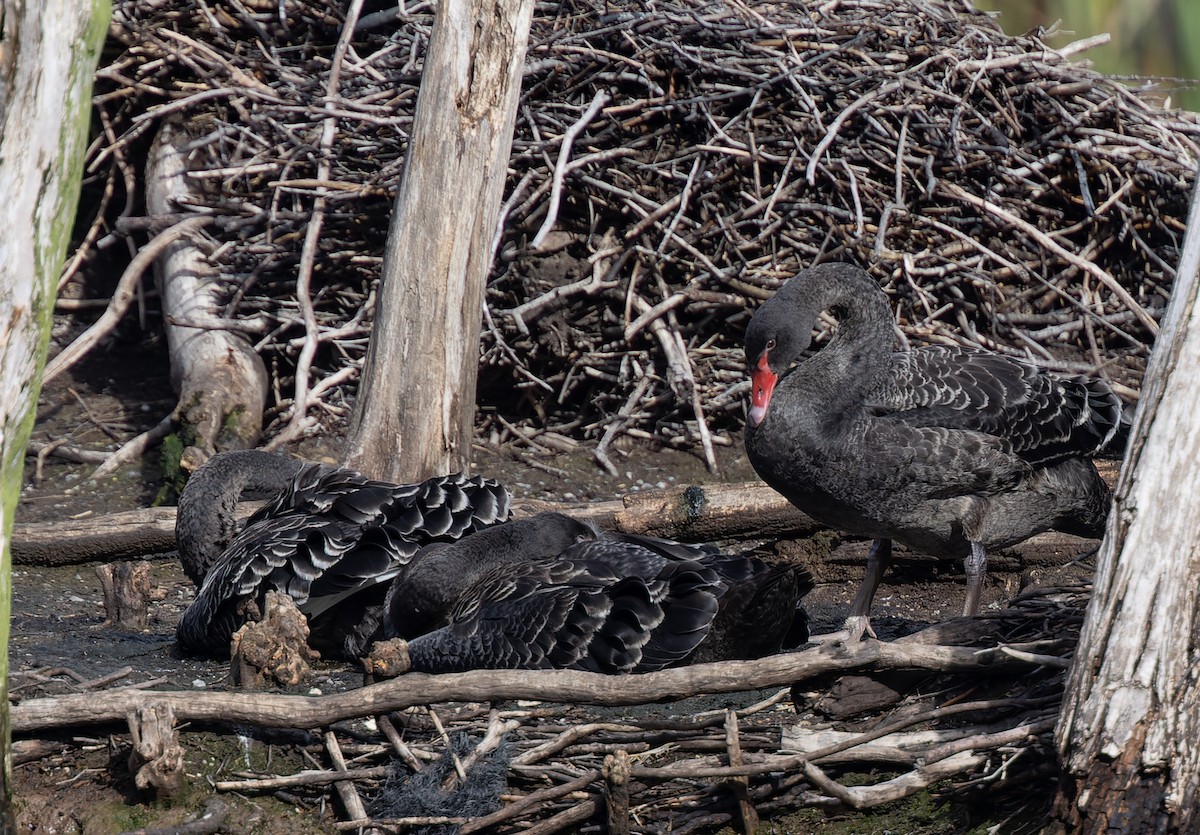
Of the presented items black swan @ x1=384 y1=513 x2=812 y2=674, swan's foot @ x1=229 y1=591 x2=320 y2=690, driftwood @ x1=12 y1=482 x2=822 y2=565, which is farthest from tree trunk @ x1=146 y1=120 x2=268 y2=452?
black swan @ x1=384 y1=513 x2=812 y2=674

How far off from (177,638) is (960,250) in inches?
224

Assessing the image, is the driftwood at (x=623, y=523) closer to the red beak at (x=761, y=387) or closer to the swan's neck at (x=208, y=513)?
the swan's neck at (x=208, y=513)

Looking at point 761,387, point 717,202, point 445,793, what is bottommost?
point 445,793

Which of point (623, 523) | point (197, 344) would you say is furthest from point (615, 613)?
point (197, 344)

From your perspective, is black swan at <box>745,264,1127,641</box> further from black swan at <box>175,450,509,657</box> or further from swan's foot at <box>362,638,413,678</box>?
swan's foot at <box>362,638,413,678</box>

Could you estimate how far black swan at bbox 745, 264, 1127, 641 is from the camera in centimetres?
572

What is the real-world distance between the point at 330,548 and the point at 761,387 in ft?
6.52

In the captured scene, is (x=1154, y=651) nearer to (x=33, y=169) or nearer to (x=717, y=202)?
(x=33, y=169)

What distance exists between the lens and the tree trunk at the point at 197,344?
8.35 meters

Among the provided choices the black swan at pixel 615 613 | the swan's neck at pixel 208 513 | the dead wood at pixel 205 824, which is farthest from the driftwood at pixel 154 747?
the swan's neck at pixel 208 513

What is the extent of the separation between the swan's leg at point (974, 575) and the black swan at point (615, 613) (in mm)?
861

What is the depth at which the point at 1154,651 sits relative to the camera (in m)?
3.78

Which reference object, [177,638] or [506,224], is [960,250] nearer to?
[506,224]

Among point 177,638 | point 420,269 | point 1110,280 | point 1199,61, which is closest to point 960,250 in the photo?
point 1110,280
